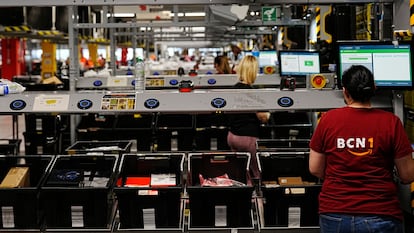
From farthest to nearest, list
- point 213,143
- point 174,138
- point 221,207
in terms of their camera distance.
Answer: point 213,143 < point 174,138 < point 221,207

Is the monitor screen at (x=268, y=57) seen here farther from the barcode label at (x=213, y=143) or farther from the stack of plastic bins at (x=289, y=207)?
the stack of plastic bins at (x=289, y=207)

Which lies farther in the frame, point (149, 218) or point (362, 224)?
point (149, 218)

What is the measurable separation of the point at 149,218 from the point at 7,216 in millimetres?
836

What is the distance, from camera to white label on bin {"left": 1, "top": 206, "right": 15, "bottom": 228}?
11.3 feet

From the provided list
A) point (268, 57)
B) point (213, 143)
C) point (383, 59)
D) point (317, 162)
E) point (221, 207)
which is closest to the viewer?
point (317, 162)

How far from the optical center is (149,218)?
3422 mm

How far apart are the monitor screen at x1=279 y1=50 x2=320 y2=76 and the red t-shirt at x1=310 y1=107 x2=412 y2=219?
5.03 meters

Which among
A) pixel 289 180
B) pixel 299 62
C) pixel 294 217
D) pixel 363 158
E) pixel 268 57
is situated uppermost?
pixel 268 57

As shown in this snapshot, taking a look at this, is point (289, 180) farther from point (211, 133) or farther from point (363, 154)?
point (211, 133)

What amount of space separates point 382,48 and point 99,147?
262 cm

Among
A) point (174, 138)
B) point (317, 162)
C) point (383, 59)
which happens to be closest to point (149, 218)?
point (317, 162)

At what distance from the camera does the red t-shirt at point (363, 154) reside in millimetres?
2836

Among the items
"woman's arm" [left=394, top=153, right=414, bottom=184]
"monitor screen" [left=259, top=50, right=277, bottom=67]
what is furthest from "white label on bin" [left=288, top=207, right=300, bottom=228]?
"monitor screen" [left=259, top=50, right=277, bottom=67]

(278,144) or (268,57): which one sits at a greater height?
(268,57)
